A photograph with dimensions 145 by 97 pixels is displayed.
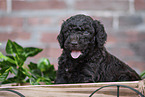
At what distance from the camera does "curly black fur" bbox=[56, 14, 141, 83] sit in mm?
796

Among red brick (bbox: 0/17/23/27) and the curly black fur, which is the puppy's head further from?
red brick (bbox: 0/17/23/27)

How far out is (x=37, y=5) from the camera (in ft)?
5.44

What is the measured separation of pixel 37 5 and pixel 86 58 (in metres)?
0.97

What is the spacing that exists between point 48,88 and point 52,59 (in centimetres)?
93

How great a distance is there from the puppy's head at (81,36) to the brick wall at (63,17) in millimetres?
786

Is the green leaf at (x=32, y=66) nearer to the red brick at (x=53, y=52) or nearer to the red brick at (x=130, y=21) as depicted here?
the red brick at (x=53, y=52)

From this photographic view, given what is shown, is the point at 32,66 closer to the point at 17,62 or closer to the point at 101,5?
the point at 17,62

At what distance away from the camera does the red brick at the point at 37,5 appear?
64.9 inches

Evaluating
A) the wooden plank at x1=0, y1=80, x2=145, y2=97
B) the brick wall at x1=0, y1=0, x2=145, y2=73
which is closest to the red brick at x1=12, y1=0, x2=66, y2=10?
the brick wall at x1=0, y1=0, x2=145, y2=73

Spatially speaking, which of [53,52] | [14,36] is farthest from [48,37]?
[14,36]

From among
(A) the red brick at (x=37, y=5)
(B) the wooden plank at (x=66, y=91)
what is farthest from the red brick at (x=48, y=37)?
(B) the wooden plank at (x=66, y=91)

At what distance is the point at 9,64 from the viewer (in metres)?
1.02

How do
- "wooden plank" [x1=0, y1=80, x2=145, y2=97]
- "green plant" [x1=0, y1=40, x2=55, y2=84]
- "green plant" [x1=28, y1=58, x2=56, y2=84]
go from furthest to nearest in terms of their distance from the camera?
"green plant" [x1=28, y1=58, x2=56, y2=84], "green plant" [x1=0, y1=40, x2=55, y2=84], "wooden plank" [x1=0, y1=80, x2=145, y2=97]

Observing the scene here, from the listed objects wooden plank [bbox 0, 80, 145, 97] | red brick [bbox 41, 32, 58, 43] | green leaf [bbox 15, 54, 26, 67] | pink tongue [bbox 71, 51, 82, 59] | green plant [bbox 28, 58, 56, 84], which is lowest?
wooden plank [bbox 0, 80, 145, 97]
